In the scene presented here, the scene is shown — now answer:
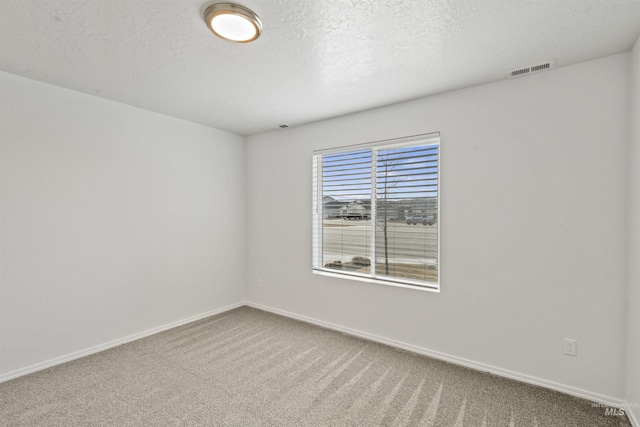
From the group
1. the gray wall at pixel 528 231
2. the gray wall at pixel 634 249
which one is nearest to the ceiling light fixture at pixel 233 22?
the gray wall at pixel 528 231

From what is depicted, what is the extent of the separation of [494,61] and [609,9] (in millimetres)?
626

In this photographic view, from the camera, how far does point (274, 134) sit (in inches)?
159

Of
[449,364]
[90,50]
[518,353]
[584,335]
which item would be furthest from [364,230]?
[90,50]

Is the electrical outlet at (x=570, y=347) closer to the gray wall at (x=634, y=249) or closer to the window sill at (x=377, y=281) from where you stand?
the gray wall at (x=634, y=249)

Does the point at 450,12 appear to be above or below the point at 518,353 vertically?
above

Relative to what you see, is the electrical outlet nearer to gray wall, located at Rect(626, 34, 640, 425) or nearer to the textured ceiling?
gray wall, located at Rect(626, 34, 640, 425)

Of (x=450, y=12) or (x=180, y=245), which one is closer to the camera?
(x=450, y=12)

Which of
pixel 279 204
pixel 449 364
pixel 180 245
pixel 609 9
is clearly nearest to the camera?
pixel 609 9

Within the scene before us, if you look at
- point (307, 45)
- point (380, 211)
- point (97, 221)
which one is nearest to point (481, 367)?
point (380, 211)

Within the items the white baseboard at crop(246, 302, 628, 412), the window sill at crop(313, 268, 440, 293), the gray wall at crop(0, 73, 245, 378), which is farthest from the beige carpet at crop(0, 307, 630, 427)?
the window sill at crop(313, 268, 440, 293)

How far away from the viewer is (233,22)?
1.71 meters

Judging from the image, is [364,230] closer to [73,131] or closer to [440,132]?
[440,132]

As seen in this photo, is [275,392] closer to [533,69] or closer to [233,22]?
[233,22]

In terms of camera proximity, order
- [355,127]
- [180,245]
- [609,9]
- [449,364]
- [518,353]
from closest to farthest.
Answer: [609,9] → [518,353] → [449,364] → [355,127] → [180,245]
